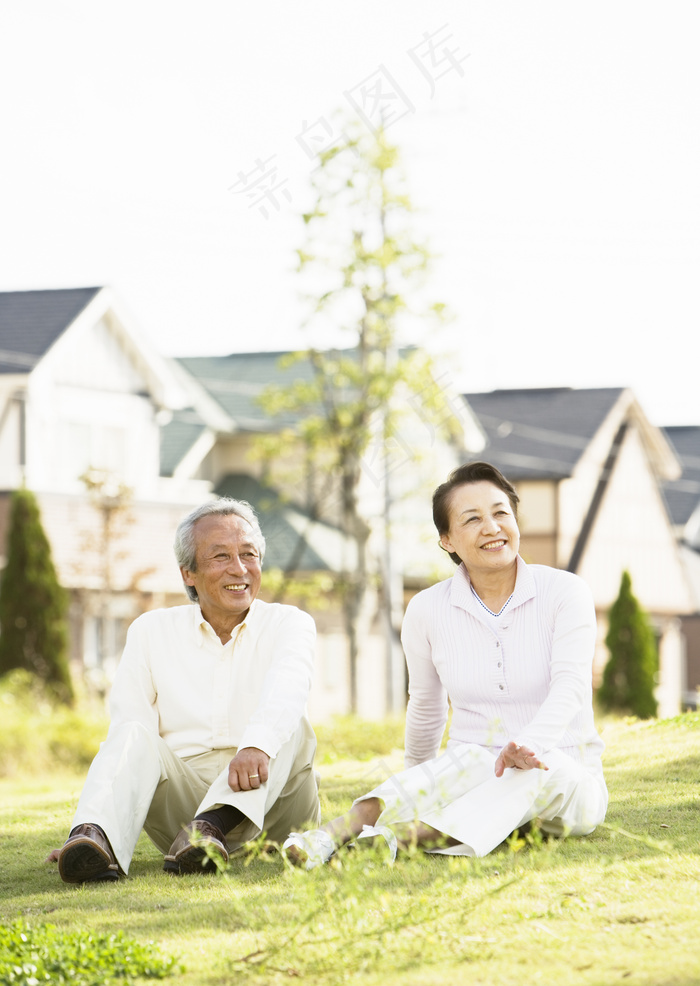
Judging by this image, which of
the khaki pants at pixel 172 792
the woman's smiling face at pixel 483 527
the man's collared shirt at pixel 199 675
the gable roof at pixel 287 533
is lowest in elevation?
the khaki pants at pixel 172 792

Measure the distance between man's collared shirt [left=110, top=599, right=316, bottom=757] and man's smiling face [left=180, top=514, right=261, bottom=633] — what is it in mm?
67

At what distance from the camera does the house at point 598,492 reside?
107ft

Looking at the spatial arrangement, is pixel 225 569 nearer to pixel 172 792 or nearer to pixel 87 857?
pixel 172 792

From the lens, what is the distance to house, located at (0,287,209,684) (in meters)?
22.1

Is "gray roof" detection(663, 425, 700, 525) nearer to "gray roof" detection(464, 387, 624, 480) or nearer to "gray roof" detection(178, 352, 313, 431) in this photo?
"gray roof" detection(464, 387, 624, 480)

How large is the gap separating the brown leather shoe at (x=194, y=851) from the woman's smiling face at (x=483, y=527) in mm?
1468

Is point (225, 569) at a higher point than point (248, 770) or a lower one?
higher

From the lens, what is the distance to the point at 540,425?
1406 inches

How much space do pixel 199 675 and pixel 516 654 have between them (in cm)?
128

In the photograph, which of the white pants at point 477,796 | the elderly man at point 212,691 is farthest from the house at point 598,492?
the white pants at point 477,796

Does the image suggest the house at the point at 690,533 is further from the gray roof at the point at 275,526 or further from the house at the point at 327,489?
the gray roof at the point at 275,526

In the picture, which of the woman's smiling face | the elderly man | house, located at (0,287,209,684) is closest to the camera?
the elderly man

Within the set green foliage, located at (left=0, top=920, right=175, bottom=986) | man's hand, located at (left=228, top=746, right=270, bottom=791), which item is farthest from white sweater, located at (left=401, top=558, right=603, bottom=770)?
green foliage, located at (left=0, top=920, right=175, bottom=986)

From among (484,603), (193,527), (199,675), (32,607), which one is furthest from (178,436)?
(484,603)
